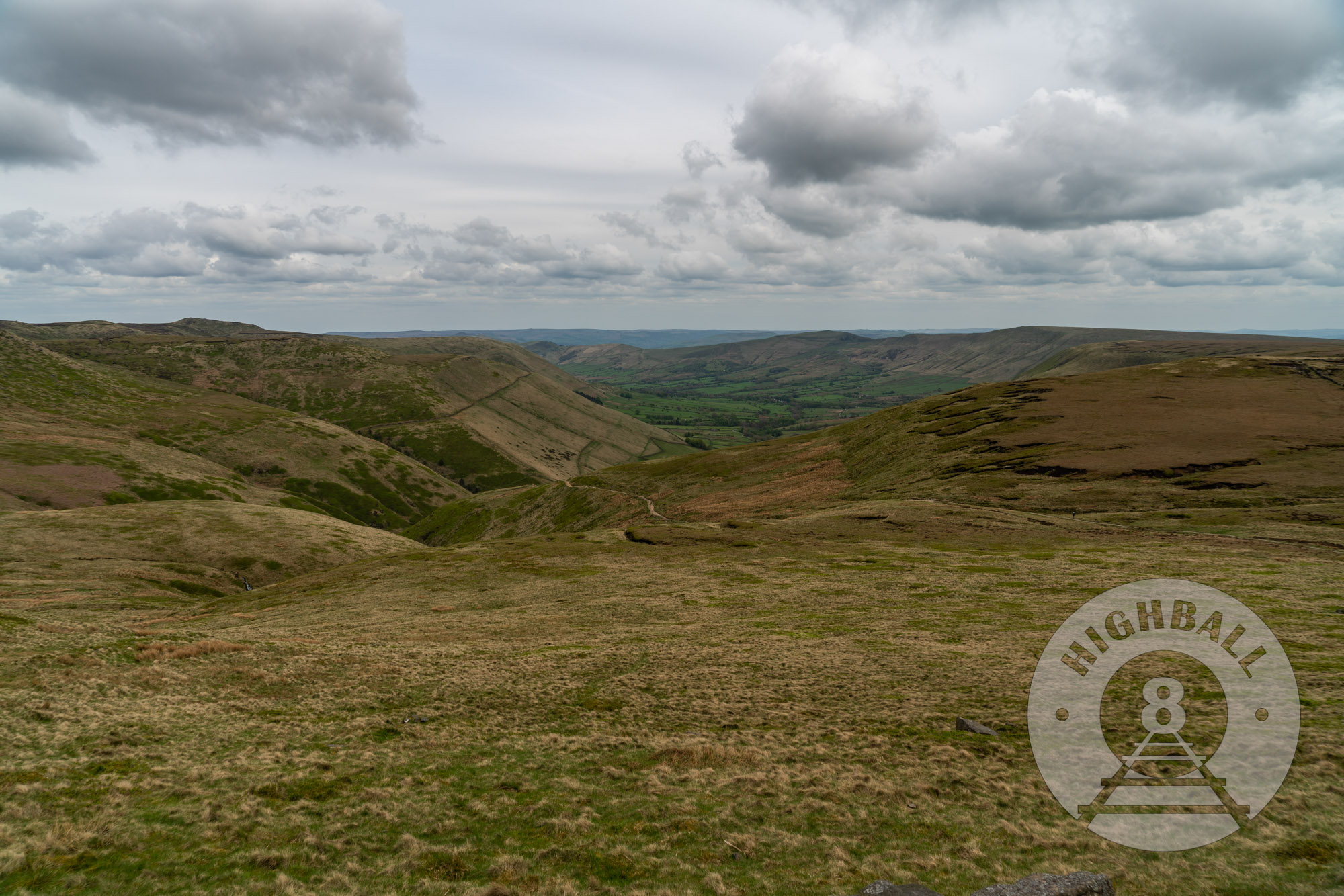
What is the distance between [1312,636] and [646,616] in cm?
4600

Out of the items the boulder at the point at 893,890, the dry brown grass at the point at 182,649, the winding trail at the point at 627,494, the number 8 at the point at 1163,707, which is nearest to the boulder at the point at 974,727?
the number 8 at the point at 1163,707

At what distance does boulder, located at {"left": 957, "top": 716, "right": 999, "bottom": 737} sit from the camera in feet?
87.9

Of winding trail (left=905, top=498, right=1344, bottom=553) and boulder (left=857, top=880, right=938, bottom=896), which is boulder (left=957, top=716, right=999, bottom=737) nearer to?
boulder (left=857, top=880, right=938, bottom=896)

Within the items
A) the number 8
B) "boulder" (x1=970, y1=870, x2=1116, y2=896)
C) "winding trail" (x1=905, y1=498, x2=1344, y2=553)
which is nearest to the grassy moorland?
"winding trail" (x1=905, y1=498, x2=1344, y2=553)

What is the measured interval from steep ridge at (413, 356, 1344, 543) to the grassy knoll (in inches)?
1670

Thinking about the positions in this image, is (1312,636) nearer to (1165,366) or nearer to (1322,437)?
(1322,437)

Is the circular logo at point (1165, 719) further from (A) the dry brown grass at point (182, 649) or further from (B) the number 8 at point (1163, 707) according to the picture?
(A) the dry brown grass at point (182, 649)

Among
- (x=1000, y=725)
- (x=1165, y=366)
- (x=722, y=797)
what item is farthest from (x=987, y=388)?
(x=722, y=797)

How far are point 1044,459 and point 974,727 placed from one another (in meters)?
105

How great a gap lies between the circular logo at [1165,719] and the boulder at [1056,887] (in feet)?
15.7

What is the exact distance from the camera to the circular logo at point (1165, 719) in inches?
768

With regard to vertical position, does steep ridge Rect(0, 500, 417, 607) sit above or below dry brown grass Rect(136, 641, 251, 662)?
below

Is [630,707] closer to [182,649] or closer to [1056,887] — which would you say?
[1056,887]

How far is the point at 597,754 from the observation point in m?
26.4
